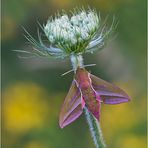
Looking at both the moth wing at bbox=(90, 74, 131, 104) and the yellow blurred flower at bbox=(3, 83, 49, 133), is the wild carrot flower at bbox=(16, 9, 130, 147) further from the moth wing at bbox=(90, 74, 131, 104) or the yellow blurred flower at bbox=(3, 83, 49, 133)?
the yellow blurred flower at bbox=(3, 83, 49, 133)

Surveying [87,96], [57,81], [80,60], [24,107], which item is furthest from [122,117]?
[87,96]

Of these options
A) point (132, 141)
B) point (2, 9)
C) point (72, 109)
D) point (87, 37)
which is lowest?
point (132, 141)

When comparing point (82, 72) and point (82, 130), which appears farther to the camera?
point (82, 130)

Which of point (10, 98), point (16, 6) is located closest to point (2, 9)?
point (16, 6)

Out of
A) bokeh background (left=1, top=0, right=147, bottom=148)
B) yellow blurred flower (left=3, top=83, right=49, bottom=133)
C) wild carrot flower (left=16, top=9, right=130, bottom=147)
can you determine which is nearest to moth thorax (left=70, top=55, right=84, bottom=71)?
wild carrot flower (left=16, top=9, right=130, bottom=147)

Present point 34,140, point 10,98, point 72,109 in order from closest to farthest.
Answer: point 72,109, point 34,140, point 10,98

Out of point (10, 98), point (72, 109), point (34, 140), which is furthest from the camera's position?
point (10, 98)

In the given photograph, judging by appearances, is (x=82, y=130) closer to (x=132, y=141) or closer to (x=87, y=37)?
(x=132, y=141)
